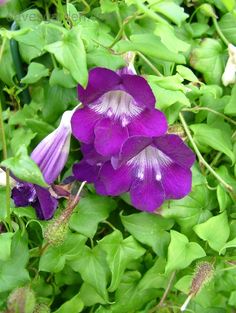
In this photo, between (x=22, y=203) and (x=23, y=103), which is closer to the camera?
(x=22, y=203)

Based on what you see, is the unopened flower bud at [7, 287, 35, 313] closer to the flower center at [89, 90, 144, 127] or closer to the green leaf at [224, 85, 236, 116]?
the flower center at [89, 90, 144, 127]

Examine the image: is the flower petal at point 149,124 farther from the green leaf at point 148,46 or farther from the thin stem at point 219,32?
the thin stem at point 219,32

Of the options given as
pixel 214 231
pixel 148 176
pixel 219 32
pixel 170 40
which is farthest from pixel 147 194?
pixel 219 32

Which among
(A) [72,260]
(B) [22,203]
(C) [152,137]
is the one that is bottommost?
(A) [72,260]

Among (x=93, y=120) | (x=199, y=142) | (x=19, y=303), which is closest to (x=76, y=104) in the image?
(x=93, y=120)

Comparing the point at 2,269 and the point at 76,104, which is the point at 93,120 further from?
the point at 2,269

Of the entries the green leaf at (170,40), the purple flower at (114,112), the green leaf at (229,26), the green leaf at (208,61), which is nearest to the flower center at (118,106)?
the purple flower at (114,112)

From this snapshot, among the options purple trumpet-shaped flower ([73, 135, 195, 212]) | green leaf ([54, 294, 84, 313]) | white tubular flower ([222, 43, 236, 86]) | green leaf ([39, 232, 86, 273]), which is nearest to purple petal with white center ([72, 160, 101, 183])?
purple trumpet-shaped flower ([73, 135, 195, 212])
